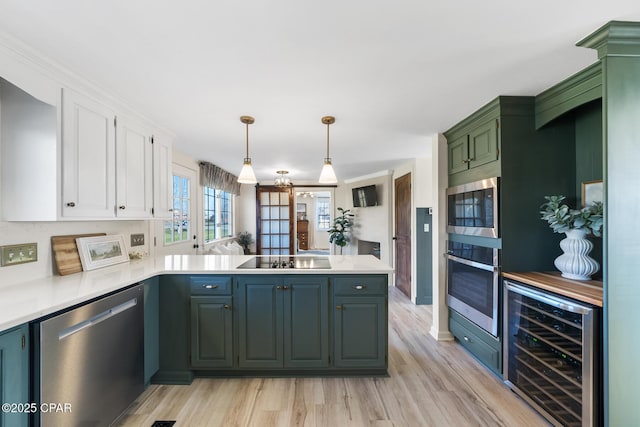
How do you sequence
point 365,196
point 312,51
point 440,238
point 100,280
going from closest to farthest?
point 312,51 → point 100,280 → point 440,238 → point 365,196

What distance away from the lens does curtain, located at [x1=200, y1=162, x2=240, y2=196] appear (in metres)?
4.36

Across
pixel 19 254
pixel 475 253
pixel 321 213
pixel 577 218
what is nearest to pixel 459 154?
pixel 475 253

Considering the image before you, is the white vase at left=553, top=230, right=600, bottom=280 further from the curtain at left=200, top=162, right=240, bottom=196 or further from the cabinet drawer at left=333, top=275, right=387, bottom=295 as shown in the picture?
A: the curtain at left=200, top=162, right=240, bottom=196

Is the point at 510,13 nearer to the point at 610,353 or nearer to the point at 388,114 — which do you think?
the point at 388,114

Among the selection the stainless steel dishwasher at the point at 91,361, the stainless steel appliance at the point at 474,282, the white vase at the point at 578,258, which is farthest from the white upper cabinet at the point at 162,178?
the white vase at the point at 578,258

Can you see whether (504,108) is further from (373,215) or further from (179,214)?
(179,214)

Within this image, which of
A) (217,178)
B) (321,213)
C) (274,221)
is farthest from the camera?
(321,213)

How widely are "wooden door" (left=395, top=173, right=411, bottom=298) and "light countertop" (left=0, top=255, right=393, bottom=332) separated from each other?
202 centimetres

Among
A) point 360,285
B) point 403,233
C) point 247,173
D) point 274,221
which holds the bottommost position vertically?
point 360,285

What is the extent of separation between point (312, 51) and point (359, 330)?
2038 millimetres

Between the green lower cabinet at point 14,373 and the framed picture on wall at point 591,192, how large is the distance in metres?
3.40

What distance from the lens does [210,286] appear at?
2.29 m

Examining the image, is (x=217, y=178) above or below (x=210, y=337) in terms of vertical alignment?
above

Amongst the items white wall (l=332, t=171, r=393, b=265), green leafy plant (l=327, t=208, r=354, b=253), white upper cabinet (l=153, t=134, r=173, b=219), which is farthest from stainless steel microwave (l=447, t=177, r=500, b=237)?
green leafy plant (l=327, t=208, r=354, b=253)
